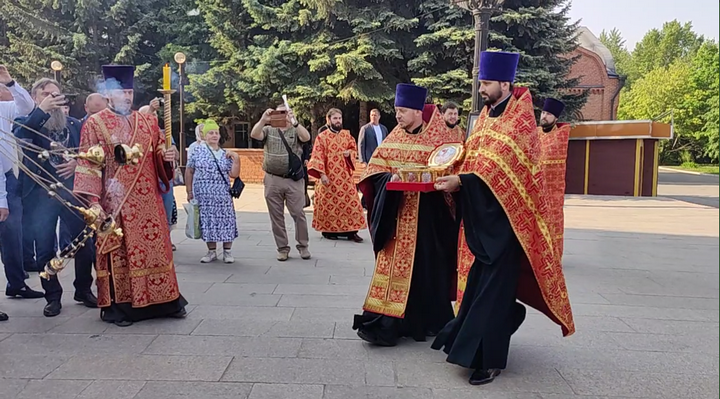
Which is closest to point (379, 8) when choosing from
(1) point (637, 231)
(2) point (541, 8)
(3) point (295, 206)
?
(2) point (541, 8)

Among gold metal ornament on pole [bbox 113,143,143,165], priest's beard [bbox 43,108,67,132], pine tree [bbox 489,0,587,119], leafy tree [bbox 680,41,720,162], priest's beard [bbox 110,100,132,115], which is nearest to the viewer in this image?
leafy tree [bbox 680,41,720,162]

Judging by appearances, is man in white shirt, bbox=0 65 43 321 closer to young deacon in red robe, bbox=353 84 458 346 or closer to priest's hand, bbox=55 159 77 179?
priest's hand, bbox=55 159 77 179

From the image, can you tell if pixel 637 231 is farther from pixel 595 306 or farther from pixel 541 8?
pixel 541 8

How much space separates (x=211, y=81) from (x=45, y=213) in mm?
14309

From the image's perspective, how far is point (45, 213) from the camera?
5406 millimetres

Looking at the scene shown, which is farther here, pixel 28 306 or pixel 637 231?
pixel 637 231

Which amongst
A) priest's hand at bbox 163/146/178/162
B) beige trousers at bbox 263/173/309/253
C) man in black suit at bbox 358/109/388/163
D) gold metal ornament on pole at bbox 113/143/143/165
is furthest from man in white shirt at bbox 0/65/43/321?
man in black suit at bbox 358/109/388/163

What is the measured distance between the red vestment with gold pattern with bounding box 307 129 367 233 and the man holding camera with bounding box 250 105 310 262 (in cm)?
125

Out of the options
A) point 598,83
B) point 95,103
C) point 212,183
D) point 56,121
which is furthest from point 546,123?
point 598,83

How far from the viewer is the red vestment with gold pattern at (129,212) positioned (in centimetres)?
448

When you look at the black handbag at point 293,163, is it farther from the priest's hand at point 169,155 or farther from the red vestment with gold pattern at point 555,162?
Result: the red vestment with gold pattern at point 555,162

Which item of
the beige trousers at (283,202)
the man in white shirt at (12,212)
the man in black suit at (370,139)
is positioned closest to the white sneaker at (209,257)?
the beige trousers at (283,202)

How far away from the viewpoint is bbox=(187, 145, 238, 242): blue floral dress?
6.96 m

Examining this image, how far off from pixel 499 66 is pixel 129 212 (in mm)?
3052
